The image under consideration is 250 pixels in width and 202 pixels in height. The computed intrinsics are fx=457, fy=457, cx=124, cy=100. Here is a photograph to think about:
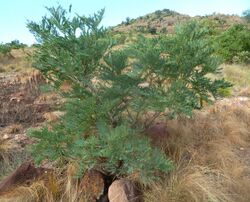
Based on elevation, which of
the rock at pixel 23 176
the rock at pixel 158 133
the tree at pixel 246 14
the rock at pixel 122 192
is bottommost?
the rock at pixel 122 192

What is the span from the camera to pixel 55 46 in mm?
4402

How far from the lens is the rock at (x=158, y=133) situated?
5491 millimetres

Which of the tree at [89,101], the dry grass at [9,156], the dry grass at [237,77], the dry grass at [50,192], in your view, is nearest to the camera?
the tree at [89,101]

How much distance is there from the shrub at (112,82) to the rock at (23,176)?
2.00ft

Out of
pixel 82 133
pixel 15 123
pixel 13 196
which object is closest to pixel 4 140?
pixel 15 123

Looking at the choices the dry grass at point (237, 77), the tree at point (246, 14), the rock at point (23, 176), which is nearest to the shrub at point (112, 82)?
the rock at point (23, 176)

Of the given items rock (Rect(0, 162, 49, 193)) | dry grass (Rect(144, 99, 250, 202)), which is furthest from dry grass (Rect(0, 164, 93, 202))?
dry grass (Rect(144, 99, 250, 202))

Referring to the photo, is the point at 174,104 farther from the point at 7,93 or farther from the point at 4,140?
the point at 7,93

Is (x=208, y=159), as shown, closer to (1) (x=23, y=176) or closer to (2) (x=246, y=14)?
(1) (x=23, y=176)

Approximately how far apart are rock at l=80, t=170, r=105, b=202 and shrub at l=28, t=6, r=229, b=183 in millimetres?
241

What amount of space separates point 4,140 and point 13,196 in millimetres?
2007

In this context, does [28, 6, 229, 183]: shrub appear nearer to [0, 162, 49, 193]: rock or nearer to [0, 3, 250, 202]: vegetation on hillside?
[0, 3, 250, 202]: vegetation on hillside

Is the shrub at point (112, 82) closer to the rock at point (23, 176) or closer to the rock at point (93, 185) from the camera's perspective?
the rock at point (93, 185)

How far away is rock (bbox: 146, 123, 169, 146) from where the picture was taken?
549 centimetres
